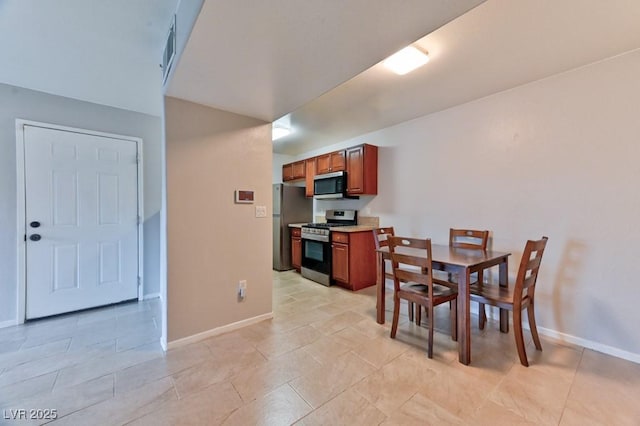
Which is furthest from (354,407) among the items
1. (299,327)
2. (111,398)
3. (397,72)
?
(397,72)

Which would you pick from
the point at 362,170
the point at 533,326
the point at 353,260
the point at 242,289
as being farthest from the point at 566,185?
the point at 242,289

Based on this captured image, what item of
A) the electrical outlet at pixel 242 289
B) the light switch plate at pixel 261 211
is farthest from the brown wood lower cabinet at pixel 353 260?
the electrical outlet at pixel 242 289

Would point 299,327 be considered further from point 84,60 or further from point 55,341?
point 84,60

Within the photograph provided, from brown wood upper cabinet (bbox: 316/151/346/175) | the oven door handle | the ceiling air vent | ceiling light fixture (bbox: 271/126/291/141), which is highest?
ceiling light fixture (bbox: 271/126/291/141)

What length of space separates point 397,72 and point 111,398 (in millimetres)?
3249

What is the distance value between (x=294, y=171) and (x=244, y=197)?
280 centimetres

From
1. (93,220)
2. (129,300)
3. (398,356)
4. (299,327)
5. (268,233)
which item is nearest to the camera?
(398,356)

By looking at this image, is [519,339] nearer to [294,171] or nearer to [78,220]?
[294,171]

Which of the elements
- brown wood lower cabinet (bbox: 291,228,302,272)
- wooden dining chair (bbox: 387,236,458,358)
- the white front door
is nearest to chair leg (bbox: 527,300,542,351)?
wooden dining chair (bbox: 387,236,458,358)

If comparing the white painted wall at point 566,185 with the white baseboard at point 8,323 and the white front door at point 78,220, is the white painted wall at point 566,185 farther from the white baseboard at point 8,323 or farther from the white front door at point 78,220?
the white baseboard at point 8,323

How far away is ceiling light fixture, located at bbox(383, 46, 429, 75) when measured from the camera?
6.56 feet

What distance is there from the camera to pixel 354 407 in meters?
1.53

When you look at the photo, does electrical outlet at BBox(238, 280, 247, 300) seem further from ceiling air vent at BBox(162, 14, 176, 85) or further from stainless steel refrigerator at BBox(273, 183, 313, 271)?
stainless steel refrigerator at BBox(273, 183, 313, 271)

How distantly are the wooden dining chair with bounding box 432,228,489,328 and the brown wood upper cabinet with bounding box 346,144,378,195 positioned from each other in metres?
1.37
